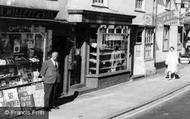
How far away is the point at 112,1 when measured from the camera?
59.3ft

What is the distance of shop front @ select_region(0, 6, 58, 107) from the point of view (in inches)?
412

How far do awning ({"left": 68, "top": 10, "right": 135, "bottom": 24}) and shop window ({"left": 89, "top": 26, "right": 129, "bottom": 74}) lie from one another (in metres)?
0.38

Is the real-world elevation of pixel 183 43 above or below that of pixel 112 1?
below

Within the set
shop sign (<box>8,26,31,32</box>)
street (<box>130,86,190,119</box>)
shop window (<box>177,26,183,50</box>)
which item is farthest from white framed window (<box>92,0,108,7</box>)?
shop window (<box>177,26,183,50</box>)

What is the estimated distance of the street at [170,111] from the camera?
1171 centimetres

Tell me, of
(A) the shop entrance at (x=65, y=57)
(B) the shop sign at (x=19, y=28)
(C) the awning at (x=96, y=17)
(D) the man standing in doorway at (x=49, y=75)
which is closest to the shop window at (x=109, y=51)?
(C) the awning at (x=96, y=17)

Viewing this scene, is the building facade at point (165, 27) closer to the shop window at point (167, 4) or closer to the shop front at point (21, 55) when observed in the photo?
the shop window at point (167, 4)

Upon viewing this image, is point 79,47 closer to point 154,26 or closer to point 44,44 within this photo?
point 44,44

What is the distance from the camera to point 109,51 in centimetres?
1742

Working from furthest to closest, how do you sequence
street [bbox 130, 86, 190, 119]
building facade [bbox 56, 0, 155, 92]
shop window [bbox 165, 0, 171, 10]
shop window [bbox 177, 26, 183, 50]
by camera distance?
shop window [bbox 177, 26, 183, 50] → shop window [bbox 165, 0, 171, 10] → building facade [bbox 56, 0, 155, 92] → street [bbox 130, 86, 190, 119]

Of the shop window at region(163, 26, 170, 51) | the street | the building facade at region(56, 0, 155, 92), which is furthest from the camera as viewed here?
the shop window at region(163, 26, 170, 51)

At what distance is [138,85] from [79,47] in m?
4.05

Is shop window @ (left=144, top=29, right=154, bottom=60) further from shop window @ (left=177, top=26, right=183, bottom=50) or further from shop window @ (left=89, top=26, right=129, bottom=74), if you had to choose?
shop window @ (left=177, top=26, right=183, bottom=50)

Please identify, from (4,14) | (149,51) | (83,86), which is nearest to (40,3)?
(4,14)
